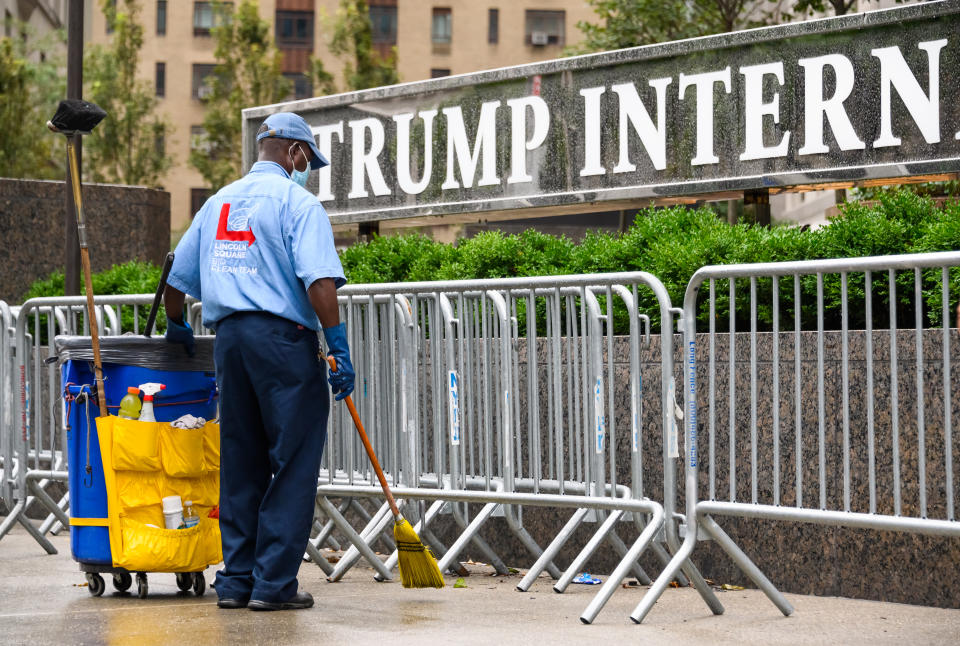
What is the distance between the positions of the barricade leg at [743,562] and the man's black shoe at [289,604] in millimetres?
1747

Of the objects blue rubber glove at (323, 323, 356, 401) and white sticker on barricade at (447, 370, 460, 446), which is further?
white sticker on barricade at (447, 370, 460, 446)

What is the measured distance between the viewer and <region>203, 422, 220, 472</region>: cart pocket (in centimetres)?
671

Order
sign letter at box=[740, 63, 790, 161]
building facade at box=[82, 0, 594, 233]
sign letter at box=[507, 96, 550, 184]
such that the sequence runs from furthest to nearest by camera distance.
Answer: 1. building facade at box=[82, 0, 594, 233]
2. sign letter at box=[507, 96, 550, 184]
3. sign letter at box=[740, 63, 790, 161]

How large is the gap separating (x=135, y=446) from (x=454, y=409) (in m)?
1.58

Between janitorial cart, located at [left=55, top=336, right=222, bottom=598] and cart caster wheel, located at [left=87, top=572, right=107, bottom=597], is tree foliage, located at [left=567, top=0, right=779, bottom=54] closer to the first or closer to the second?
janitorial cart, located at [left=55, top=336, right=222, bottom=598]

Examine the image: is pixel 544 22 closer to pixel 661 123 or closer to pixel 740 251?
pixel 661 123

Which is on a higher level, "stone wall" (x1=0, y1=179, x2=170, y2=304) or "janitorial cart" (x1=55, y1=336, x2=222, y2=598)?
"stone wall" (x1=0, y1=179, x2=170, y2=304)

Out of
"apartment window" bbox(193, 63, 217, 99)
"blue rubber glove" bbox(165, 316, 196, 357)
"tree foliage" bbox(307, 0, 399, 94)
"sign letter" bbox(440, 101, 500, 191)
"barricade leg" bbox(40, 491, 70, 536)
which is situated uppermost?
"apartment window" bbox(193, 63, 217, 99)

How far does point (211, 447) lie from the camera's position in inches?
266

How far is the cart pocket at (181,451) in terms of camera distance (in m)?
6.53

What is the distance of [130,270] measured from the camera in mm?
12289

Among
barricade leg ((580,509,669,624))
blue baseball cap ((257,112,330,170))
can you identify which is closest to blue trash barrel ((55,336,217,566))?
blue baseball cap ((257,112,330,170))

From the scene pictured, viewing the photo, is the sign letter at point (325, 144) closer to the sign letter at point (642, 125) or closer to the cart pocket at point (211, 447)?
the sign letter at point (642, 125)

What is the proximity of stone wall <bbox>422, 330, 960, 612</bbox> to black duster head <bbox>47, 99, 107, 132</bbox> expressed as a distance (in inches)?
100
